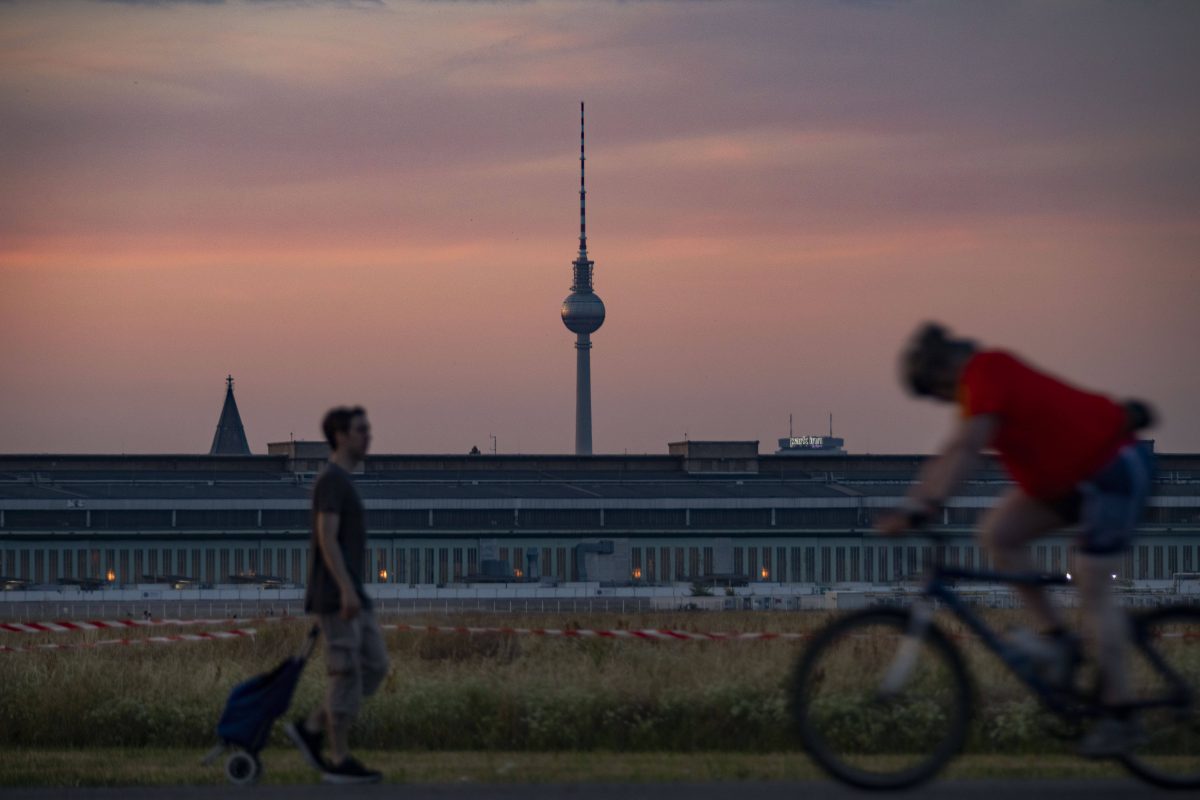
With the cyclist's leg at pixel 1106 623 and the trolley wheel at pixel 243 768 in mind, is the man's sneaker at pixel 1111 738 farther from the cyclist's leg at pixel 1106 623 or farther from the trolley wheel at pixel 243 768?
the trolley wheel at pixel 243 768

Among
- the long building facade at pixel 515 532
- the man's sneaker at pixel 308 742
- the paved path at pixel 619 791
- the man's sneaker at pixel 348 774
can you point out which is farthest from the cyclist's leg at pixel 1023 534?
the long building facade at pixel 515 532

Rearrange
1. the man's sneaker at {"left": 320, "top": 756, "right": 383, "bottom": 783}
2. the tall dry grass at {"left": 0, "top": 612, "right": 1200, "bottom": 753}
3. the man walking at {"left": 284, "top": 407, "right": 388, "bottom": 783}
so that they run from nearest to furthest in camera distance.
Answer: the man walking at {"left": 284, "top": 407, "right": 388, "bottom": 783}, the man's sneaker at {"left": 320, "top": 756, "right": 383, "bottom": 783}, the tall dry grass at {"left": 0, "top": 612, "right": 1200, "bottom": 753}

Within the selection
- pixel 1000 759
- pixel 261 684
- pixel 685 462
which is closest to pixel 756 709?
pixel 1000 759

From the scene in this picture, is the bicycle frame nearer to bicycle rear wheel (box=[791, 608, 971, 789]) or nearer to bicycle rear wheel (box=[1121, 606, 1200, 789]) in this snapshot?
bicycle rear wheel (box=[1121, 606, 1200, 789])

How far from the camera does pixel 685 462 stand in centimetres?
12144

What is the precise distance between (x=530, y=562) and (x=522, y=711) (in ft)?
258

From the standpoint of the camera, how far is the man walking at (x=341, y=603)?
10750mm

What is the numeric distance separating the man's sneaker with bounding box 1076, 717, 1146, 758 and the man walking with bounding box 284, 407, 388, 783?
4.45 meters

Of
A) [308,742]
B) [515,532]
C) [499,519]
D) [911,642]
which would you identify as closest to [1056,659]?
[911,642]

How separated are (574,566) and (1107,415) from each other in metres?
86.5

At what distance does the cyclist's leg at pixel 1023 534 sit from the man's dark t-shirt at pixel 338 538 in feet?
13.4

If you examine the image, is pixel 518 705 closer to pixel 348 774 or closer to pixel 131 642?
pixel 348 774

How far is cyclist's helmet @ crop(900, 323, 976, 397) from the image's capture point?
8289 mm

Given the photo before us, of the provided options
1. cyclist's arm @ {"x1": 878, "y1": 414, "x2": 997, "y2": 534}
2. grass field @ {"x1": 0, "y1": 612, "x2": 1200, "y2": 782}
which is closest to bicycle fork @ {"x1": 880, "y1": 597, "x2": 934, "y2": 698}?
cyclist's arm @ {"x1": 878, "y1": 414, "x2": 997, "y2": 534}
